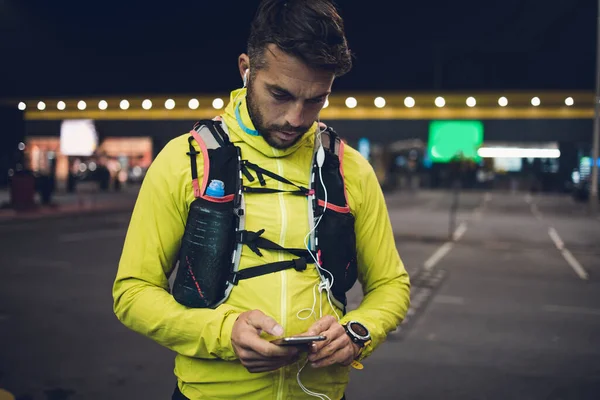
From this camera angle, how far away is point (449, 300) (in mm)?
9531

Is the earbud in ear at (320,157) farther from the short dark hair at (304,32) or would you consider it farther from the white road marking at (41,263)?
the white road marking at (41,263)

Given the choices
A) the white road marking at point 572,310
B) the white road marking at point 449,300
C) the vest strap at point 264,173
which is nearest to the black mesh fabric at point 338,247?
the vest strap at point 264,173

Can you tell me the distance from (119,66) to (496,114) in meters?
12.8

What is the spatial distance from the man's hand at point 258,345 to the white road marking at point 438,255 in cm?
1132

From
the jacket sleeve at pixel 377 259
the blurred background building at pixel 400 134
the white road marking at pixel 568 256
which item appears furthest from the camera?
the blurred background building at pixel 400 134

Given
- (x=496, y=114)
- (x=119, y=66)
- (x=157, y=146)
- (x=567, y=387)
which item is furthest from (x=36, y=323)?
(x=157, y=146)

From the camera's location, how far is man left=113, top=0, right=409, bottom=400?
1797 millimetres

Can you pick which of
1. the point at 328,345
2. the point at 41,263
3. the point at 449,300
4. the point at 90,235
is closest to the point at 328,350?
the point at 328,345

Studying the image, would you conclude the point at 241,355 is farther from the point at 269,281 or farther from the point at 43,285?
the point at 43,285

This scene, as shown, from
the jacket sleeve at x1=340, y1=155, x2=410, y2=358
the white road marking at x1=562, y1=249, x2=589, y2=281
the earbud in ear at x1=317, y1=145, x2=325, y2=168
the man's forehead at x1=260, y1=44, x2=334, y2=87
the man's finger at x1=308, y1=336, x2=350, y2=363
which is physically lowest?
the white road marking at x1=562, y1=249, x2=589, y2=281

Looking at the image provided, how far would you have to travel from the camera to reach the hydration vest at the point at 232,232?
1859mm

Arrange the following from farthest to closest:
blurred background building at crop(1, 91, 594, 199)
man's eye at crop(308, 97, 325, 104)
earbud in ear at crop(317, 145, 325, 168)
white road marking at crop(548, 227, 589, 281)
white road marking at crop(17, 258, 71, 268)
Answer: blurred background building at crop(1, 91, 594, 199) < white road marking at crop(548, 227, 589, 281) < white road marking at crop(17, 258, 71, 268) < earbud in ear at crop(317, 145, 325, 168) < man's eye at crop(308, 97, 325, 104)

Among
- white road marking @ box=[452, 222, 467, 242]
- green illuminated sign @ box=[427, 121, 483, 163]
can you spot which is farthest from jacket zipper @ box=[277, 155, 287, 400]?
green illuminated sign @ box=[427, 121, 483, 163]

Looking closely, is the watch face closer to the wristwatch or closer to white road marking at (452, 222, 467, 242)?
the wristwatch
